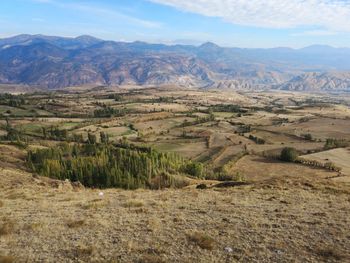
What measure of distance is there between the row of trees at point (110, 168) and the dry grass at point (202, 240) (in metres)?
34.9

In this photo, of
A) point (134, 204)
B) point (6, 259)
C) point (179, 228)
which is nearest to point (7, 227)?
point (6, 259)

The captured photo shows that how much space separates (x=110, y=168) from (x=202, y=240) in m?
45.8

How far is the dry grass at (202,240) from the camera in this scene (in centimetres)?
2033

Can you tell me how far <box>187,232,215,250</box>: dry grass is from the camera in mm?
20328

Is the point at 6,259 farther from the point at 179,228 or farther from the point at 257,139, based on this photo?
the point at 257,139

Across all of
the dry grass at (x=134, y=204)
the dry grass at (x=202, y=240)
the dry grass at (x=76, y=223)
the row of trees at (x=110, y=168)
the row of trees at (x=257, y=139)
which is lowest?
the row of trees at (x=257, y=139)

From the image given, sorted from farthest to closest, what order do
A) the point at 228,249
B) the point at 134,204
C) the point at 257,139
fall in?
the point at 257,139, the point at 134,204, the point at 228,249

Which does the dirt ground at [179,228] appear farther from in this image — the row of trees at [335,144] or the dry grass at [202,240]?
the row of trees at [335,144]

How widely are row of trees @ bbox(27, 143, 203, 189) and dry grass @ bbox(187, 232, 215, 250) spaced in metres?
34.9

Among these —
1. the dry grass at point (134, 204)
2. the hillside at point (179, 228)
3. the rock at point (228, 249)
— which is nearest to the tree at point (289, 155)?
the hillside at point (179, 228)

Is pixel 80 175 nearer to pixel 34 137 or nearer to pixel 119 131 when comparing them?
pixel 34 137

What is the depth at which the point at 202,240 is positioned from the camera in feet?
69.0

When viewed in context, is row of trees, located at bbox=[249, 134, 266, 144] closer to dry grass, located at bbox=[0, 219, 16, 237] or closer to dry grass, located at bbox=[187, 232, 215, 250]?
dry grass, located at bbox=[187, 232, 215, 250]

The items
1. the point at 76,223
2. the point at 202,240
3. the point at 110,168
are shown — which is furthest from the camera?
the point at 110,168
